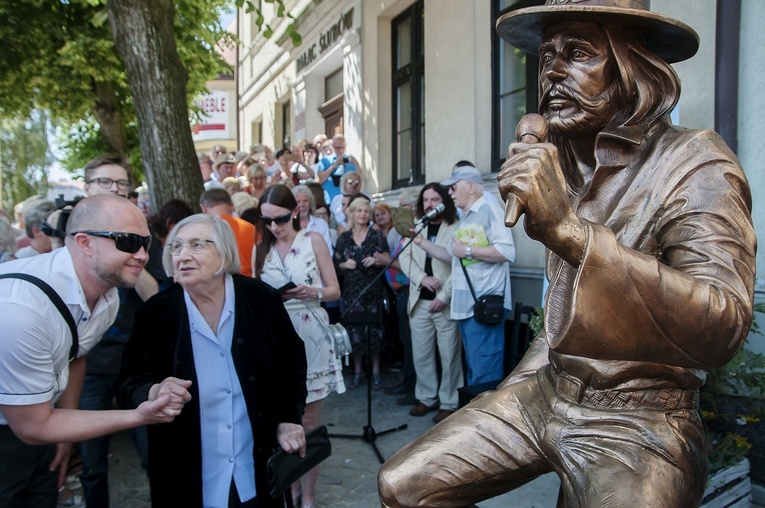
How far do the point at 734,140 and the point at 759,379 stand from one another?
1428 millimetres

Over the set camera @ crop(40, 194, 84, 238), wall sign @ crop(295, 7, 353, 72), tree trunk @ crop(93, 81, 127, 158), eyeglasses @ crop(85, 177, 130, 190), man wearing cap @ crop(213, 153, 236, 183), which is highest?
wall sign @ crop(295, 7, 353, 72)

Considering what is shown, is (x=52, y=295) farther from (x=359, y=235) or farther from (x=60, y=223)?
(x=359, y=235)

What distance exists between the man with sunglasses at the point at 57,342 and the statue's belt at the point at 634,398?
1555 mm

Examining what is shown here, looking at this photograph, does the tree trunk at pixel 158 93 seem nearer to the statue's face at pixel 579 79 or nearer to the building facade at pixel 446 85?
the building facade at pixel 446 85

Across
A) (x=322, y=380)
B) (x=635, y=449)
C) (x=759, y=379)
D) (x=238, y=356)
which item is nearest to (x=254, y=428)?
(x=238, y=356)

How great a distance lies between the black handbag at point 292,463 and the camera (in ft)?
8.71

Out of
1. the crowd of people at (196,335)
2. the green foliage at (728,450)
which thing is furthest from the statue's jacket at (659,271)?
the green foliage at (728,450)

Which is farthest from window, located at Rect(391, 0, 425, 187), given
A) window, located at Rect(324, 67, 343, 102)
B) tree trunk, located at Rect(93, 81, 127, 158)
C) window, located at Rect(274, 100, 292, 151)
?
window, located at Rect(274, 100, 292, 151)

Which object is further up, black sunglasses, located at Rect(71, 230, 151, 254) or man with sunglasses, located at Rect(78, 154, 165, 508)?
black sunglasses, located at Rect(71, 230, 151, 254)

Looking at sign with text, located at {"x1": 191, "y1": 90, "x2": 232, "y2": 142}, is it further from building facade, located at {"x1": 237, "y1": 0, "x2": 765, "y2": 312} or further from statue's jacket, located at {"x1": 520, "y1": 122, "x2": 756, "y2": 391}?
statue's jacket, located at {"x1": 520, "y1": 122, "x2": 756, "y2": 391}

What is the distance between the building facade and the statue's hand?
9.39 ft

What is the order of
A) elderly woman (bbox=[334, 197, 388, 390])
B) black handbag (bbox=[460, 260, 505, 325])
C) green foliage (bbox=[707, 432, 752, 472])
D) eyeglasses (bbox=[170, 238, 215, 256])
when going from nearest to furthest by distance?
eyeglasses (bbox=[170, 238, 215, 256]), green foliage (bbox=[707, 432, 752, 472]), black handbag (bbox=[460, 260, 505, 325]), elderly woman (bbox=[334, 197, 388, 390])

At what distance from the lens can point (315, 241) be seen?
14.2 ft

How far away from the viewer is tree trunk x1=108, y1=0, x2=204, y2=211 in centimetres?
580
